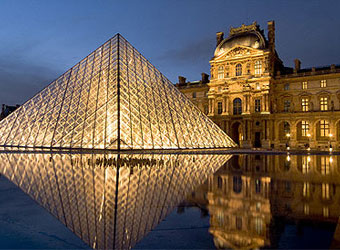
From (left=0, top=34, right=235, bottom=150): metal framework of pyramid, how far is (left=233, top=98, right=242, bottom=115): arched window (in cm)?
1641

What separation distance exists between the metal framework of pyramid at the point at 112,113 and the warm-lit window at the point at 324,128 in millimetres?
18437

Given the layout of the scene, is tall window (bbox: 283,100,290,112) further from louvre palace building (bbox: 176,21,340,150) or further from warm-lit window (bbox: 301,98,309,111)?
warm-lit window (bbox: 301,98,309,111)

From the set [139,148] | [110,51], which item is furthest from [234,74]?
[139,148]

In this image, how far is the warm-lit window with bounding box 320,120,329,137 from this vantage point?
36.6 m

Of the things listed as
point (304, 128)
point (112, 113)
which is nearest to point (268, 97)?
point (304, 128)

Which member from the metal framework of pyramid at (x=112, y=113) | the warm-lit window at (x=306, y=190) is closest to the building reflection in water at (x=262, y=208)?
the warm-lit window at (x=306, y=190)

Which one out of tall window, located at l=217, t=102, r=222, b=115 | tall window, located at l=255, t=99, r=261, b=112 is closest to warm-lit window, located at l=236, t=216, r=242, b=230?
tall window, located at l=255, t=99, r=261, b=112

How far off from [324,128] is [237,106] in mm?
11460

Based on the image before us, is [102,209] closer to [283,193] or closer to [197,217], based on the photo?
[197,217]

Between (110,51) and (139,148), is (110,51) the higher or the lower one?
the higher one

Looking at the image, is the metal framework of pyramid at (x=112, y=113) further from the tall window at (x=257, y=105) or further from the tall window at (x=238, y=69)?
the tall window at (x=238, y=69)

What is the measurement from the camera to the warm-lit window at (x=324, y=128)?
36628mm

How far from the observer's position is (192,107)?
24562mm

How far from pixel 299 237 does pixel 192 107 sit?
21.6 meters
